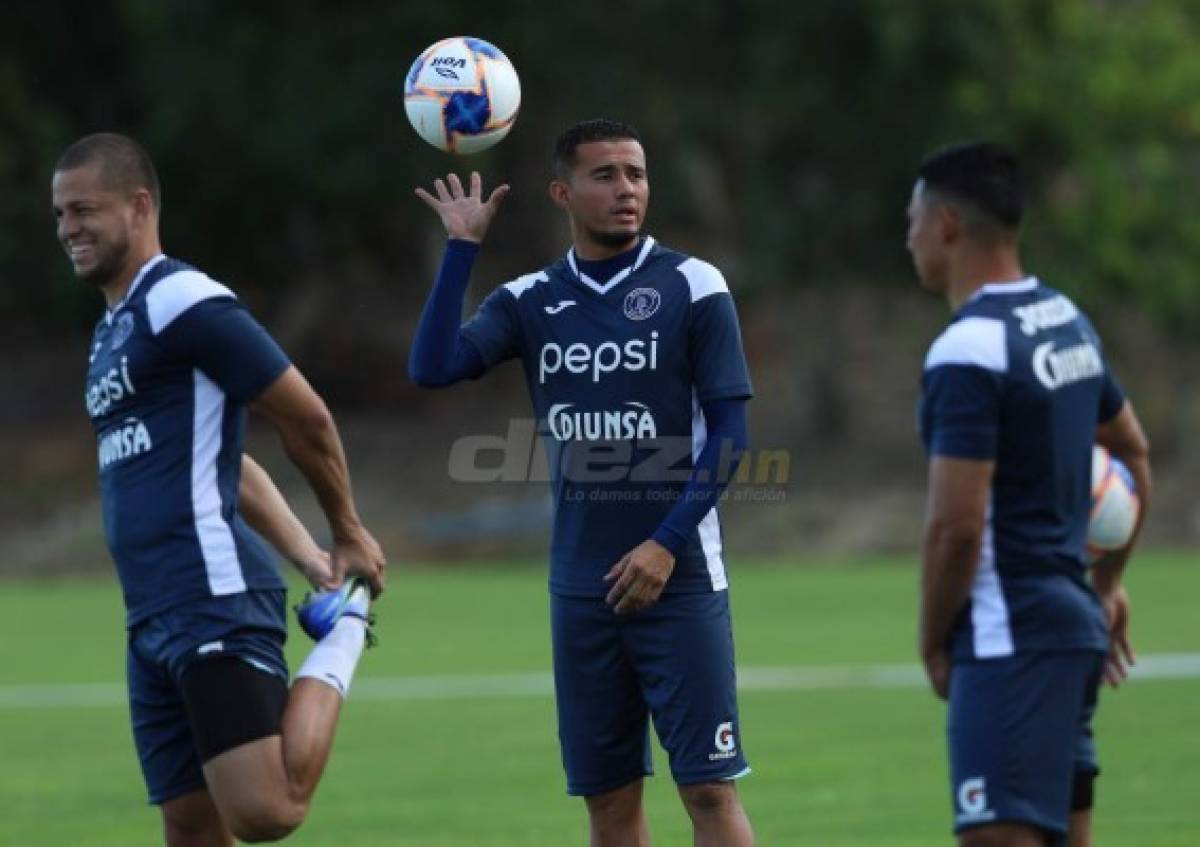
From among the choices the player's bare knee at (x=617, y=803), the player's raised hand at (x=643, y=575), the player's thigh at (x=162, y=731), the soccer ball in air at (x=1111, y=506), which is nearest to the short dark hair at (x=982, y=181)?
the soccer ball in air at (x=1111, y=506)

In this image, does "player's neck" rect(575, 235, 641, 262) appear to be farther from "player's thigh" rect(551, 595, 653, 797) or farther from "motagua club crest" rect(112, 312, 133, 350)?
"motagua club crest" rect(112, 312, 133, 350)

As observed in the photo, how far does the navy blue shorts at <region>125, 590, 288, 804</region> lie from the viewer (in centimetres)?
754

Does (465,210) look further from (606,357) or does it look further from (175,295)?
(175,295)

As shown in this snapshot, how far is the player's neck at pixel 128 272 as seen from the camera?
7668mm

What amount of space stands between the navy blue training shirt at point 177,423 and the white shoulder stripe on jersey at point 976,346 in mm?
2324

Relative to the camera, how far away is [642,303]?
823 centimetres

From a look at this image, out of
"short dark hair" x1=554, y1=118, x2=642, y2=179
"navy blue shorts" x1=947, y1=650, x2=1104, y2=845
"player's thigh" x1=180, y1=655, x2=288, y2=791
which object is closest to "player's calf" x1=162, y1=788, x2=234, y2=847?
"player's thigh" x1=180, y1=655, x2=288, y2=791

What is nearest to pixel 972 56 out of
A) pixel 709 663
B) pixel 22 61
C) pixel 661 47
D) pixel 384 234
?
pixel 661 47

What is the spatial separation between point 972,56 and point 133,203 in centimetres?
2774

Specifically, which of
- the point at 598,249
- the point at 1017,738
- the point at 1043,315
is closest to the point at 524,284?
the point at 598,249

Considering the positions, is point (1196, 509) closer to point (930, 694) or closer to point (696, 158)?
point (696, 158)

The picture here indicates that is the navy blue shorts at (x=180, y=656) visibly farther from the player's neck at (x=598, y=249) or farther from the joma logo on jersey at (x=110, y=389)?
the player's neck at (x=598, y=249)

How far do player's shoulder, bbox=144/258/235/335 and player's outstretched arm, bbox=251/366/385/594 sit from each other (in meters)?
0.37

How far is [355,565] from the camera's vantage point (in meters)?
7.85
